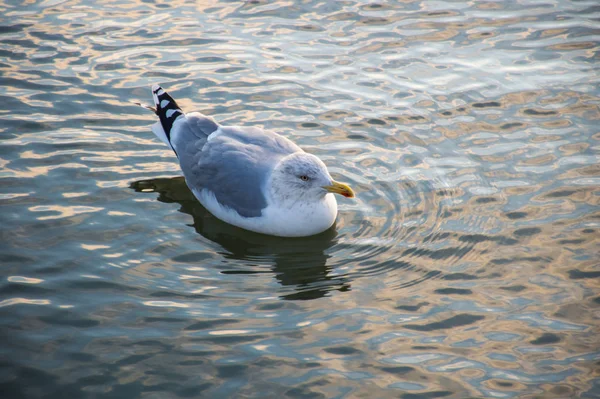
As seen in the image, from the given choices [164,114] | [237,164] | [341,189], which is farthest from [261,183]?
[164,114]

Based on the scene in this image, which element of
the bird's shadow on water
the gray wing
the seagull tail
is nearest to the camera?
the bird's shadow on water

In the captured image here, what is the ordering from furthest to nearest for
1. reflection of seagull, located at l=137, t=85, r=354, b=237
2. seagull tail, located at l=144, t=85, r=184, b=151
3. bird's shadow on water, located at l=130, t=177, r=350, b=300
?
seagull tail, located at l=144, t=85, r=184, b=151 < reflection of seagull, located at l=137, t=85, r=354, b=237 < bird's shadow on water, located at l=130, t=177, r=350, b=300

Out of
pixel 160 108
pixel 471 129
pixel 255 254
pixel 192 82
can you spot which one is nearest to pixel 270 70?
pixel 192 82

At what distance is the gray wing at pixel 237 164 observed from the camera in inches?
313

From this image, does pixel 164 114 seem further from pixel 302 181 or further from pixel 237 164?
pixel 302 181

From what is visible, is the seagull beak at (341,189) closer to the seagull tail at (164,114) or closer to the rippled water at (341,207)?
the rippled water at (341,207)

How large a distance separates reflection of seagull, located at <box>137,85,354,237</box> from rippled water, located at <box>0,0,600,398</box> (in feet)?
0.69

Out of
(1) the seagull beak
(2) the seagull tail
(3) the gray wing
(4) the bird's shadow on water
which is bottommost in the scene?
(4) the bird's shadow on water

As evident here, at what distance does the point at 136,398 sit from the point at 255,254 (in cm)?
230

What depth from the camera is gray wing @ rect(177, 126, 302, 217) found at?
26.0 ft

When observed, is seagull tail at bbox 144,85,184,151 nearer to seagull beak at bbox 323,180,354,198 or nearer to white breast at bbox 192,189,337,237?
white breast at bbox 192,189,337,237

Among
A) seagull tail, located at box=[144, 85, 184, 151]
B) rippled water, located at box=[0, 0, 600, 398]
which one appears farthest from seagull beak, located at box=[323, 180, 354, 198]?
seagull tail, located at box=[144, 85, 184, 151]

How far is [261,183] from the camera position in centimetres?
791

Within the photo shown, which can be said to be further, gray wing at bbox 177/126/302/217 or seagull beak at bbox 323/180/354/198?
gray wing at bbox 177/126/302/217
